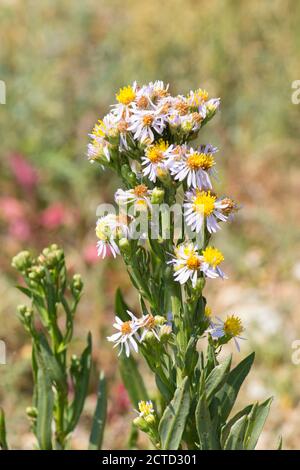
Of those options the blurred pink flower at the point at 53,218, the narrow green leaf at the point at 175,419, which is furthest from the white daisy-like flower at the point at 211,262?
the blurred pink flower at the point at 53,218

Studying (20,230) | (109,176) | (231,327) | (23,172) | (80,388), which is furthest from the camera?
(109,176)

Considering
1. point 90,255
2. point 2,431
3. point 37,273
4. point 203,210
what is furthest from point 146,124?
point 90,255

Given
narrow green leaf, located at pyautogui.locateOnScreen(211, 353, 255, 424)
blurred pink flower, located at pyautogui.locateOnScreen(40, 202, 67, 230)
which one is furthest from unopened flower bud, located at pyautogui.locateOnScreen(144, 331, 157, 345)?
blurred pink flower, located at pyautogui.locateOnScreen(40, 202, 67, 230)

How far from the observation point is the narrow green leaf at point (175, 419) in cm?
166

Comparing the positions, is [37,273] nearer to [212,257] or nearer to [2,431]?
[2,431]

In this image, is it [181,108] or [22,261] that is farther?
[22,261]

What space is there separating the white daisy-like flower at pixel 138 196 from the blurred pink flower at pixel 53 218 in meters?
2.23

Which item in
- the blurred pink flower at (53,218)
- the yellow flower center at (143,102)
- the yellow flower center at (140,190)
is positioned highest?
the blurred pink flower at (53,218)

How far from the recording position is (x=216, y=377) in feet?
5.48

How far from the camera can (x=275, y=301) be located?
11.7 ft

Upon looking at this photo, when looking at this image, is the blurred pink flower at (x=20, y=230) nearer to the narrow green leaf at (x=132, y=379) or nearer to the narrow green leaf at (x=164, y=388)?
the narrow green leaf at (x=132, y=379)

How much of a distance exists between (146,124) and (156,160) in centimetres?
9
